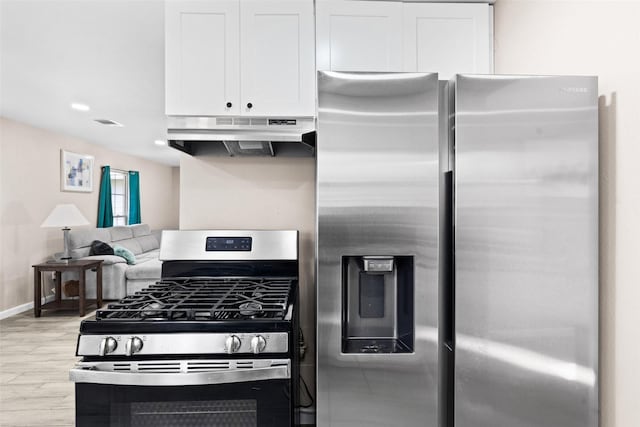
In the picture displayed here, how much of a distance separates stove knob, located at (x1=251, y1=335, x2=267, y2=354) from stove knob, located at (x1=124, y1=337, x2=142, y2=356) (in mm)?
361

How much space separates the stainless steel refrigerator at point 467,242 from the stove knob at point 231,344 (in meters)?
0.27

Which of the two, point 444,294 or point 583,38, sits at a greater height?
point 583,38

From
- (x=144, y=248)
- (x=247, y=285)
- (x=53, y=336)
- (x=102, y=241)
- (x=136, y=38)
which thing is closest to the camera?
(x=247, y=285)

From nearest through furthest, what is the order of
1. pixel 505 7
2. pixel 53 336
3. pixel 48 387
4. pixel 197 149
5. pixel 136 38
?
pixel 505 7 → pixel 197 149 → pixel 136 38 → pixel 48 387 → pixel 53 336

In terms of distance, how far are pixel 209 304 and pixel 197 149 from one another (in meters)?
1.00

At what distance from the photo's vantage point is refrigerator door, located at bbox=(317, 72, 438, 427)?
1.25m

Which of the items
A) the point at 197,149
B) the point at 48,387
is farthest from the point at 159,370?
the point at 48,387

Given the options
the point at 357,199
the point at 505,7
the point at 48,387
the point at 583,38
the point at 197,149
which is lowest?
the point at 48,387

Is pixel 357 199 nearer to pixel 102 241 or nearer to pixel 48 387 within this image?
pixel 48 387

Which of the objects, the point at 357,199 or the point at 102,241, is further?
the point at 102,241

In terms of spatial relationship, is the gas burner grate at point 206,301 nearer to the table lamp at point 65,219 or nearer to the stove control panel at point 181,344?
the stove control panel at point 181,344

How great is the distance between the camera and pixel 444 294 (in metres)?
1.28

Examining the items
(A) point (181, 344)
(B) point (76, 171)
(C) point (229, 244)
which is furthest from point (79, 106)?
(A) point (181, 344)

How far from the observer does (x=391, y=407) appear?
1249 mm
